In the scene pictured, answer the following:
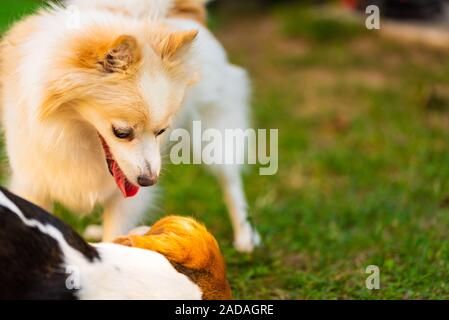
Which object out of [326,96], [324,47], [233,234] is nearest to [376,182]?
[233,234]

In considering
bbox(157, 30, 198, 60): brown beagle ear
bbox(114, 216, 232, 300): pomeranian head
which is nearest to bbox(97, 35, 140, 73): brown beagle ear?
bbox(157, 30, 198, 60): brown beagle ear

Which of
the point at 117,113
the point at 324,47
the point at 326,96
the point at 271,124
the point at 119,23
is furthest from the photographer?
the point at 324,47

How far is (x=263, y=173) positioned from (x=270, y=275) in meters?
1.27

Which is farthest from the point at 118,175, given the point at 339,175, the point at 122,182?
the point at 339,175

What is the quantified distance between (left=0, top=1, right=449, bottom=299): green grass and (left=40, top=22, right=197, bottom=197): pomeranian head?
0.77 m

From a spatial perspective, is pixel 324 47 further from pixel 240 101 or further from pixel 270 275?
pixel 270 275

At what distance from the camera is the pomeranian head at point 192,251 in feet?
6.91

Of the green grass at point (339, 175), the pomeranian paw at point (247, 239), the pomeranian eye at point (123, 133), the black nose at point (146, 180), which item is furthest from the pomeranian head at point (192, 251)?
the pomeranian paw at point (247, 239)

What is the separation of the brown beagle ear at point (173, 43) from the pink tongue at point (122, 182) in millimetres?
450

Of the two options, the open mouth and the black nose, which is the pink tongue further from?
the black nose

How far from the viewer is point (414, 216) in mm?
3824

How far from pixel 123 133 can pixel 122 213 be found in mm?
601

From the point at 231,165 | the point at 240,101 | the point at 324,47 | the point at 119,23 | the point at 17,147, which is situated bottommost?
the point at 324,47

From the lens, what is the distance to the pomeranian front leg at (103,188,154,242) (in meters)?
2.97
